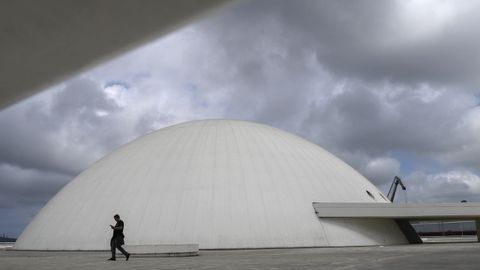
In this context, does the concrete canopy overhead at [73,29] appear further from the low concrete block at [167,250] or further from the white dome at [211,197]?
the white dome at [211,197]

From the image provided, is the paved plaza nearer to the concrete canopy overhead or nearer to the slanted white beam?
the concrete canopy overhead

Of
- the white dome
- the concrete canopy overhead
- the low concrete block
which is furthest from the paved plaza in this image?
the concrete canopy overhead

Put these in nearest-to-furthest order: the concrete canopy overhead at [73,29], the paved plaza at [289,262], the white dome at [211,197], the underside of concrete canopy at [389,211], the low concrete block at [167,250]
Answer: the concrete canopy overhead at [73,29] < the paved plaza at [289,262] < the low concrete block at [167,250] < the white dome at [211,197] < the underside of concrete canopy at [389,211]

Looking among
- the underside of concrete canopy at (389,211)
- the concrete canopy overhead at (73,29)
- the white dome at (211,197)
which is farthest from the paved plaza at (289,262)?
the underside of concrete canopy at (389,211)

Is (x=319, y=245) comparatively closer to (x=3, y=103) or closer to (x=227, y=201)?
(x=227, y=201)

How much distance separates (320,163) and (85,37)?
1104 inches

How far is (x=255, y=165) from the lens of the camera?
27609 mm

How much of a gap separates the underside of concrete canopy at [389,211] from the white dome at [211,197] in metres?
0.46

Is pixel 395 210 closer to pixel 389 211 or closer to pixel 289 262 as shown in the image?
pixel 389 211

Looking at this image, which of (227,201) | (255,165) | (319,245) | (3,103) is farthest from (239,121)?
(3,103)

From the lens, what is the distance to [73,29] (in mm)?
3191

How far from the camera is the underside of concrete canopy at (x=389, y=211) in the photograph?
2591cm

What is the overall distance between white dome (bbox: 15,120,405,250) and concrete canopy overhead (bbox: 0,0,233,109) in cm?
2028

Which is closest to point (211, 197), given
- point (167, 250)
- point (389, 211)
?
point (167, 250)
